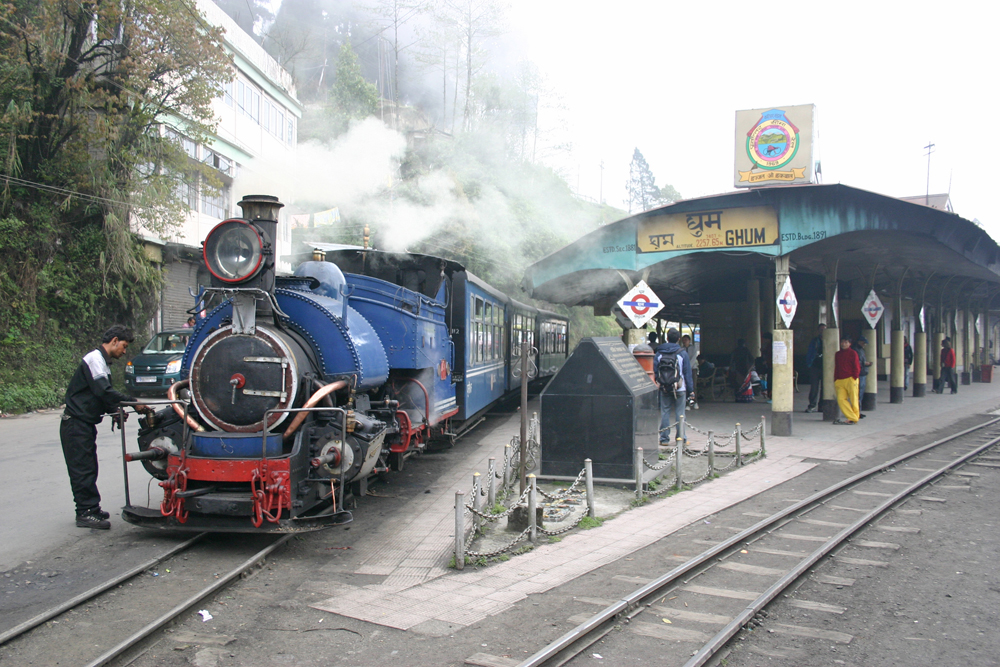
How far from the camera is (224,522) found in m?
5.45

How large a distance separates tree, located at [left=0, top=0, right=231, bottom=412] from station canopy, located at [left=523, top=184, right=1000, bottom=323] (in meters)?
9.97

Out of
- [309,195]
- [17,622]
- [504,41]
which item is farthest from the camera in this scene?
[504,41]

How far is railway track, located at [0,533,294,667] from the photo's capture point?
142 inches

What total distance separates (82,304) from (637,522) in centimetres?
1553

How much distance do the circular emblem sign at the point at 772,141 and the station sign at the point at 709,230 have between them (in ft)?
4.12

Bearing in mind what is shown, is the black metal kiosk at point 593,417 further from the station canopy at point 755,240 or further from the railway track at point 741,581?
the station canopy at point 755,240

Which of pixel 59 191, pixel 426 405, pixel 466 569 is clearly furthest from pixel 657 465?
pixel 59 191

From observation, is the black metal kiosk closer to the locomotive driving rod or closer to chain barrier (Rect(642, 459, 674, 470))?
chain barrier (Rect(642, 459, 674, 470))

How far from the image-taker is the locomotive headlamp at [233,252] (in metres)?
5.52

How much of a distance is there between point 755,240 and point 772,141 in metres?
2.23

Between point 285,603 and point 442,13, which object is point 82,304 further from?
point 442,13

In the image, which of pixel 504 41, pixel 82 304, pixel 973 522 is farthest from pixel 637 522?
pixel 504 41

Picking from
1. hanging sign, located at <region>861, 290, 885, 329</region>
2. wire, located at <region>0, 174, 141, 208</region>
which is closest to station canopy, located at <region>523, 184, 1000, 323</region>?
hanging sign, located at <region>861, 290, 885, 329</region>

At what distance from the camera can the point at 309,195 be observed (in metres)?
11.7
